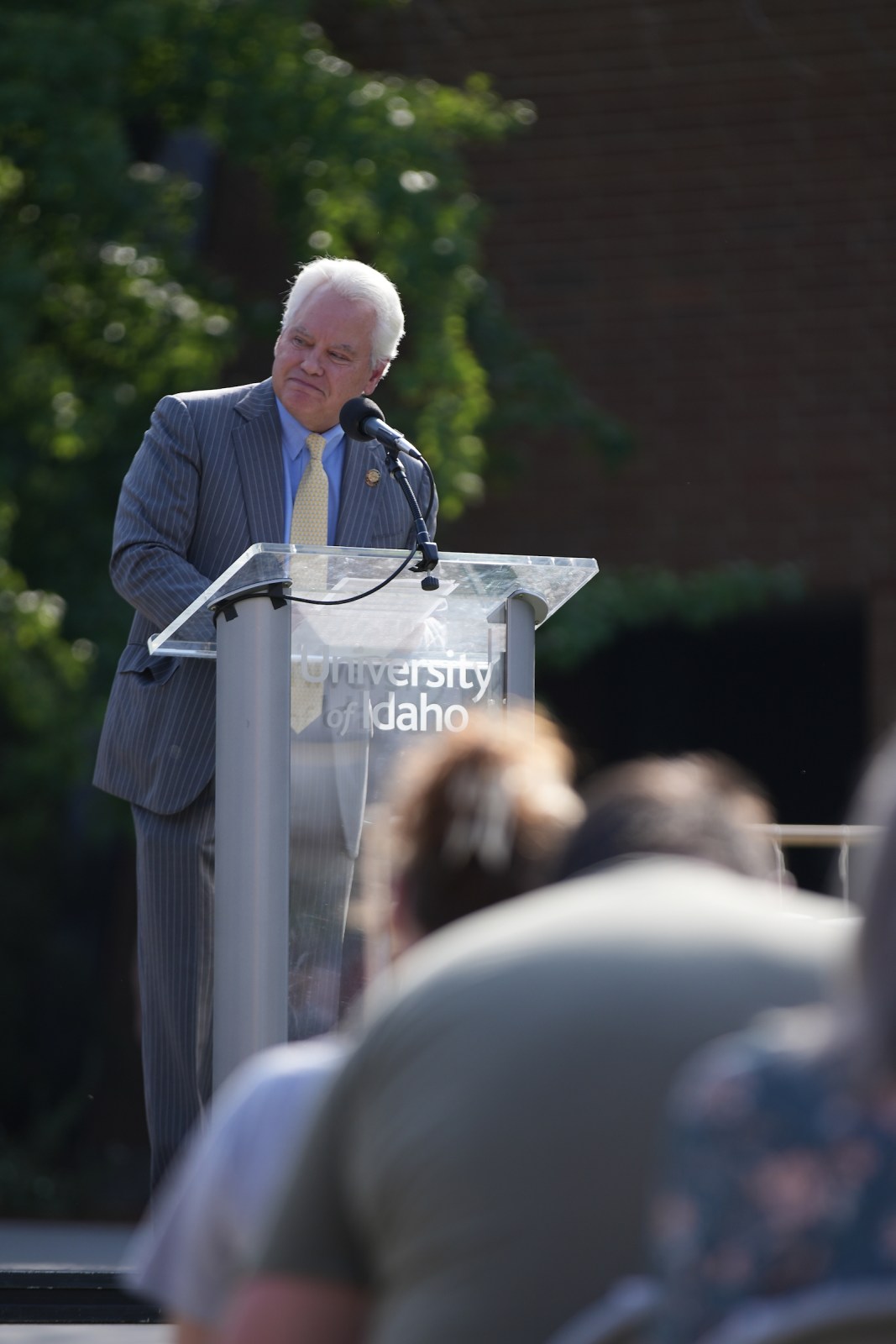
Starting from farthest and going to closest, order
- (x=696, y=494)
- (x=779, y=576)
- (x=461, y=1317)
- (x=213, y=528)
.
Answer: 1. (x=696, y=494)
2. (x=779, y=576)
3. (x=213, y=528)
4. (x=461, y=1317)

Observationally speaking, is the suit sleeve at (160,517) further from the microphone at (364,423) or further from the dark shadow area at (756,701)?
the dark shadow area at (756,701)

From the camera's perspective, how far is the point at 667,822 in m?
1.54

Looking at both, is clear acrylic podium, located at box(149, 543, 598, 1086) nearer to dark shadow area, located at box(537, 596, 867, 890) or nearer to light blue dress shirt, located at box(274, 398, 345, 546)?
light blue dress shirt, located at box(274, 398, 345, 546)

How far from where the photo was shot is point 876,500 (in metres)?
9.55

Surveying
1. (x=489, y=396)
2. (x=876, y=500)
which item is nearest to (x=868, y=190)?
(x=876, y=500)

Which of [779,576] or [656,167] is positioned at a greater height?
[656,167]

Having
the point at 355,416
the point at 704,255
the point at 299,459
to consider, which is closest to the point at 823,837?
the point at 299,459

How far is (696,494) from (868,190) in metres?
1.65

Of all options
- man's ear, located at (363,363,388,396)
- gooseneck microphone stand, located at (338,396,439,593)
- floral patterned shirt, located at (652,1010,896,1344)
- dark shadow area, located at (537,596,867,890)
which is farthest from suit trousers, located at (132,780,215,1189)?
dark shadow area, located at (537,596,867,890)

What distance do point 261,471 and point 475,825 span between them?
2.24 m

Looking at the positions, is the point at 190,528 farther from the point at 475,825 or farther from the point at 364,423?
the point at 475,825

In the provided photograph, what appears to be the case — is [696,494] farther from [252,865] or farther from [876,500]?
[252,865]

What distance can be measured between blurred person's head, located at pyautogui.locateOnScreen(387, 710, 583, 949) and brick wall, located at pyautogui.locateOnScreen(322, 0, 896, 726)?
799cm

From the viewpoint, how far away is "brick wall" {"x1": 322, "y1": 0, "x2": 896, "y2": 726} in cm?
954
